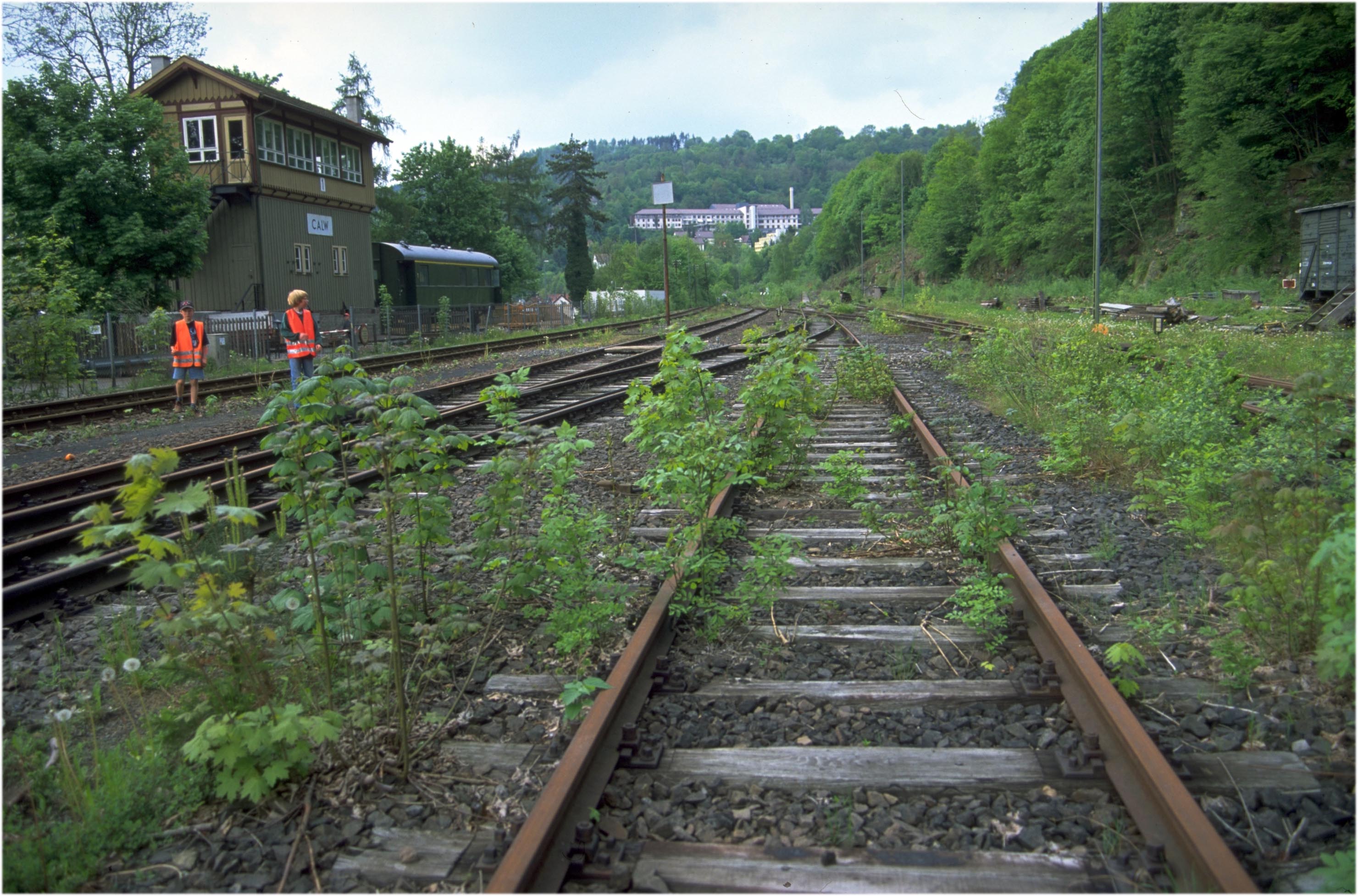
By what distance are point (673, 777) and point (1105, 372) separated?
8586 mm

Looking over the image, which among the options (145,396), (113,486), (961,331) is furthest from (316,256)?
(113,486)

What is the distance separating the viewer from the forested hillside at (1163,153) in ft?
105

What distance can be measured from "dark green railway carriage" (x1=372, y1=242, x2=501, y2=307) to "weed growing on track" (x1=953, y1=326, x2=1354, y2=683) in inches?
1173

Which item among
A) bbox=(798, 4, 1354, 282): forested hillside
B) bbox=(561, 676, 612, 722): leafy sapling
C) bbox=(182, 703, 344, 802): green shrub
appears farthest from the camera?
bbox=(798, 4, 1354, 282): forested hillside

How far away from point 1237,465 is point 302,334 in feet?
34.1

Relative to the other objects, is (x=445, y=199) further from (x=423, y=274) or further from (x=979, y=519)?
(x=979, y=519)

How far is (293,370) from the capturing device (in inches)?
439

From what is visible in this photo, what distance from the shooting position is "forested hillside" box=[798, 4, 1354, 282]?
31.9 metres

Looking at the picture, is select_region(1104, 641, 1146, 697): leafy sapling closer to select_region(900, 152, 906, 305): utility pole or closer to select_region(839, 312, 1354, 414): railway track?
select_region(839, 312, 1354, 414): railway track

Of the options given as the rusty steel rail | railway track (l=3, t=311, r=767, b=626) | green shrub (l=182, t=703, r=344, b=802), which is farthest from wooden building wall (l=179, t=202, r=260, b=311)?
the rusty steel rail

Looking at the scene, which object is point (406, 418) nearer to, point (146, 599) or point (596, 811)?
point (596, 811)

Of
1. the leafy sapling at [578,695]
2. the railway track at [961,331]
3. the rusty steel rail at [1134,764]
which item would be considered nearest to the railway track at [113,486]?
the leafy sapling at [578,695]

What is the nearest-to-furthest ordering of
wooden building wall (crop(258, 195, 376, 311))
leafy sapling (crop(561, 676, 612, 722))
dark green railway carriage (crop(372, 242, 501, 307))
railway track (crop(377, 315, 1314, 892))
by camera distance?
railway track (crop(377, 315, 1314, 892))
leafy sapling (crop(561, 676, 612, 722))
wooden building wall (crop(258, 195, 376, 311))
dark green railway carriage (crop(372, 242, 501, 307))

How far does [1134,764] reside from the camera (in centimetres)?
276
